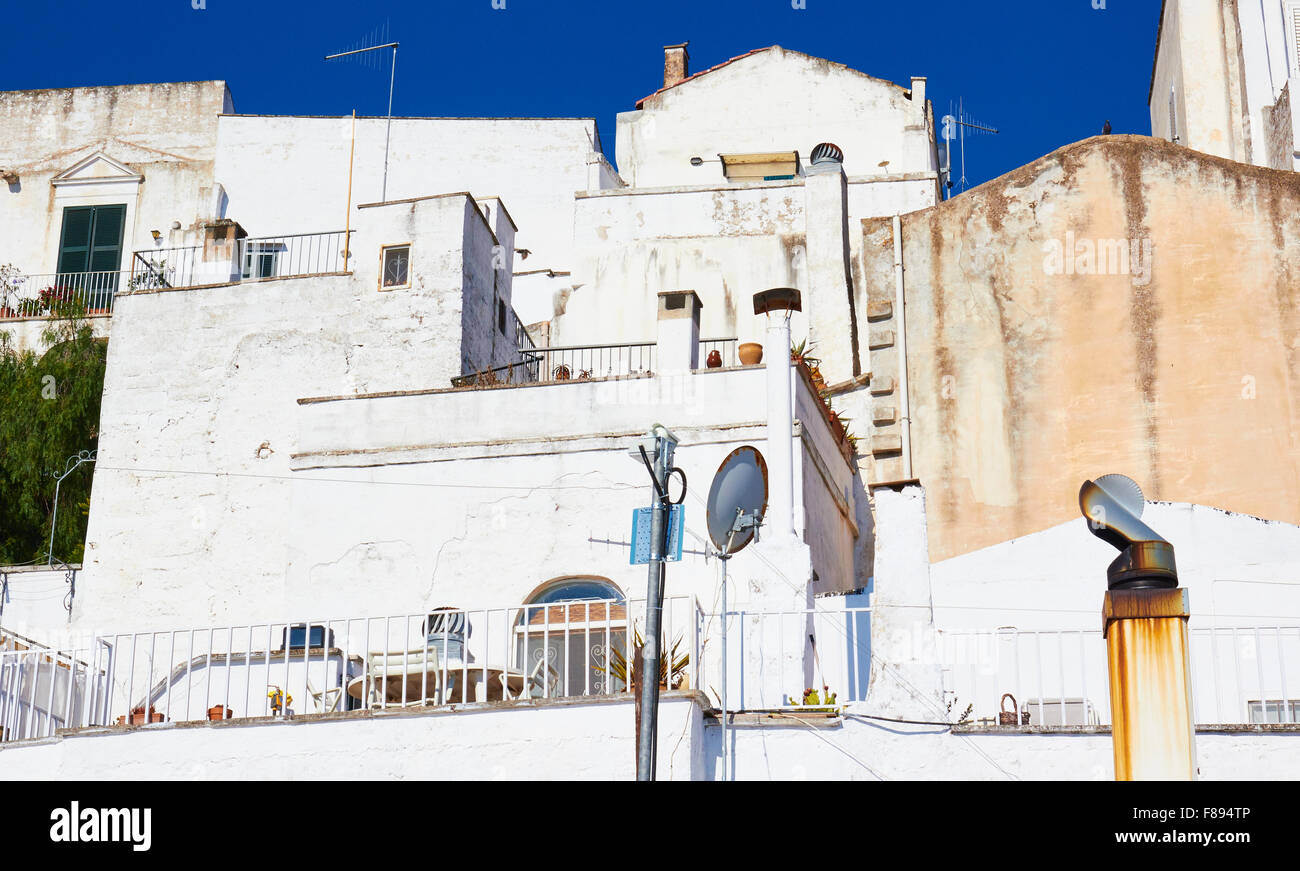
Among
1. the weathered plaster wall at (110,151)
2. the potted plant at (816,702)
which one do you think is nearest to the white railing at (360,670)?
the potted plant at (816,702)

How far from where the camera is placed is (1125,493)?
998cm

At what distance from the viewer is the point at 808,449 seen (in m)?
17.7

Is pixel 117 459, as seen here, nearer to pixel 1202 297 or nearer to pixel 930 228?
pixel 930 228

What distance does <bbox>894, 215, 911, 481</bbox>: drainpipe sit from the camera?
20.7 metres

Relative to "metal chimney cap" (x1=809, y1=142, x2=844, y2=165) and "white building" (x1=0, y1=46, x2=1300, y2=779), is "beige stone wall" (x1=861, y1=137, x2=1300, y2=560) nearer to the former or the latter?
"white building" (x1=0, y1=46, x2=1300, y2=779)

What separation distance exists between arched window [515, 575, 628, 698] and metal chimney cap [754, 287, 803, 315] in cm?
952

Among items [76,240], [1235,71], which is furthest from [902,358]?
[76,240]

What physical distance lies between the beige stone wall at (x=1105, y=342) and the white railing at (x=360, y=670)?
562 centimetres

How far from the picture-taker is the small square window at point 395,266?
20922mm

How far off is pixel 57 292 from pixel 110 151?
3.99 m

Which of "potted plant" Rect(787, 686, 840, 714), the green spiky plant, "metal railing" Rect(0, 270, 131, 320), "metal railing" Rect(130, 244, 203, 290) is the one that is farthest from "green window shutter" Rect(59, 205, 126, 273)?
"potted plant" Rect(787, 686, 840, 714)

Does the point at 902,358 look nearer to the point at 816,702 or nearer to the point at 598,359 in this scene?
the point at 598,359

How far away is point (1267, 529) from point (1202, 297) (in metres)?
4.12

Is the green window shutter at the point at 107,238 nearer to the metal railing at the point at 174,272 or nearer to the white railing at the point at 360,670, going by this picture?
the metal railing at the point at 174,272
